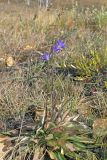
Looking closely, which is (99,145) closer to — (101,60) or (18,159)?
(18,159)

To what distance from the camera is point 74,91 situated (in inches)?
173

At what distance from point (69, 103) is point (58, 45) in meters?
0.53

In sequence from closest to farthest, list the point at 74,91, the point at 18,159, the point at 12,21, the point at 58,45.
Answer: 1. the point at 18,159
2. the point at 58,45
3. the point at 74,91
4. the point at 12,21

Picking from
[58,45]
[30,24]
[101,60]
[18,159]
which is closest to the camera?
[18,159]

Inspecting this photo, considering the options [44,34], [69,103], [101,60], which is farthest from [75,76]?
[44,34]

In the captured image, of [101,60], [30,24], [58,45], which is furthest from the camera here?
[30,24]

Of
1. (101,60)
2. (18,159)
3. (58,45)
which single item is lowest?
(18,159)

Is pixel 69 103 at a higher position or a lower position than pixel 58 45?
lower

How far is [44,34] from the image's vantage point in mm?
8070

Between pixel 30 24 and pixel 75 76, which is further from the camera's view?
pixel 30 24

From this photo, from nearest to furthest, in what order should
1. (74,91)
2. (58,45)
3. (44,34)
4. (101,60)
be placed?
1. (58,45)
2. (74,91)
3. (101,60)
4. (44,34)

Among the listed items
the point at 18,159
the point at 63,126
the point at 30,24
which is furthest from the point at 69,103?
the point at 30,24

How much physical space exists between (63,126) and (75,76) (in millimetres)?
1536

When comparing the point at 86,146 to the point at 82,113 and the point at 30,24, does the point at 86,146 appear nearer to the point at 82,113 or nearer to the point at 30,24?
the point at 82,113
